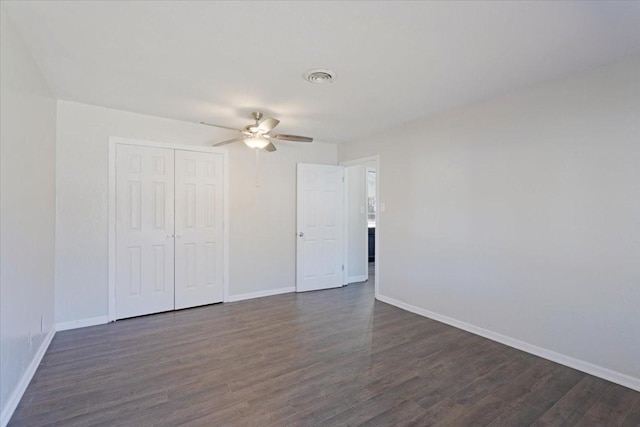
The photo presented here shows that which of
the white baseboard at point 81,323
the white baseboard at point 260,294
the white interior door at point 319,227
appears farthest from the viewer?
the white interior door at point 319,227

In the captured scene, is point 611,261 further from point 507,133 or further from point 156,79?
point 156,79

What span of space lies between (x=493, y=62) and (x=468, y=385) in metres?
2.50

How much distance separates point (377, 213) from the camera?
4645 millimetres

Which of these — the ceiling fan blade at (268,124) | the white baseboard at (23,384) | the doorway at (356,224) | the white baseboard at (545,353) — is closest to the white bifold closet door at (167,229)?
the white baseboard at (23,384)

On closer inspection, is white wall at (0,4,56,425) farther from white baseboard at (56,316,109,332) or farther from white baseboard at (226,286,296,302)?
white baseboard at (226,286,296,302)

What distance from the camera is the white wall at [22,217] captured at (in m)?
1.86

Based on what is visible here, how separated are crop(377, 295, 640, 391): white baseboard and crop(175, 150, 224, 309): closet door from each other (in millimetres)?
2787

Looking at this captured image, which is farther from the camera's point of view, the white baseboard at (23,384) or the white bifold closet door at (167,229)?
the white bifold closet door at (167,229)

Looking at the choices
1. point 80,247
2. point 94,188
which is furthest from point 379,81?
point 80,247

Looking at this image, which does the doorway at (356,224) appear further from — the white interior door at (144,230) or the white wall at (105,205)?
the white interior door at (144,230)

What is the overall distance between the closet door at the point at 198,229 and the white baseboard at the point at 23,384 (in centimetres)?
141

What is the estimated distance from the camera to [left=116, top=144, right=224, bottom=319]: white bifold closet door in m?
3.73

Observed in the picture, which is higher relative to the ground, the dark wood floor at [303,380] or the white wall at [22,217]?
the white wall at [22,217]

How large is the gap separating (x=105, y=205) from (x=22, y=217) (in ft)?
4.80
